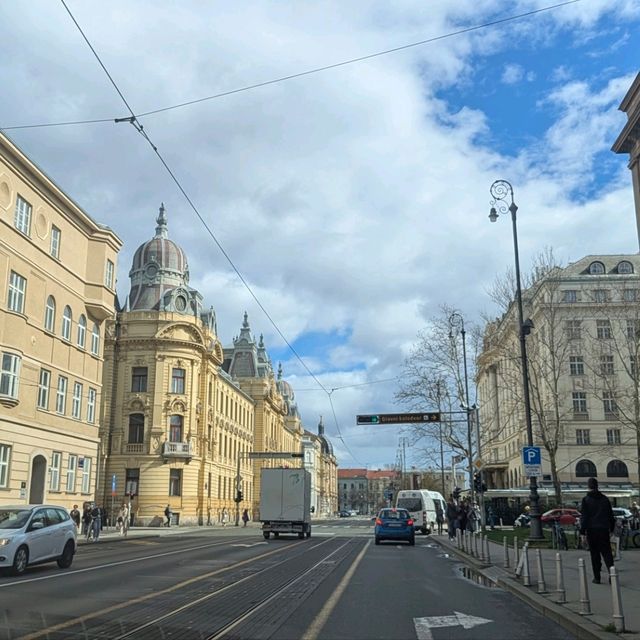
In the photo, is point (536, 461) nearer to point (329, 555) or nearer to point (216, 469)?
point (329, 555)

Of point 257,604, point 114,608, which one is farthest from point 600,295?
point 114,608

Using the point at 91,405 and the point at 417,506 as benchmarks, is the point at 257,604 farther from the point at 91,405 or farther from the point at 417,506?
the point at 417,506

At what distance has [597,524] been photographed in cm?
1316

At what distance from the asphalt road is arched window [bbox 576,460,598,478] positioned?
5274 centimetres

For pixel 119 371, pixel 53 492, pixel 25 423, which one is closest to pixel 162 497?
pixel 119 371

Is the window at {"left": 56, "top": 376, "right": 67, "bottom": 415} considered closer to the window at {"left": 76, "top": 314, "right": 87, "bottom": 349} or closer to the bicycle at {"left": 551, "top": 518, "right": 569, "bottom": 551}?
the window at {"left": 76, "top": 314, "right": 87, "bottom": 349}

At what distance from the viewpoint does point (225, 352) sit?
3959 inches

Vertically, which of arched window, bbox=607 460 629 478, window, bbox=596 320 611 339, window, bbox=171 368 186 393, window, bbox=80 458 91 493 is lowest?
window, bbox=80 458 91 493

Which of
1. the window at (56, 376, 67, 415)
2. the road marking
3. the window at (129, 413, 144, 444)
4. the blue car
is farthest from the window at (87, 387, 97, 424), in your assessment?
the road marking

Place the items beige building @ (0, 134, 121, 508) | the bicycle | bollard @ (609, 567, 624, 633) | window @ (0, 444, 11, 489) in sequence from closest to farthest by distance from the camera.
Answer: bollard @ (609, 567, 624, 633) < the bicycle < window @ (0, 444, 11, 489) < beige building @ (0, 134, 121, 508)

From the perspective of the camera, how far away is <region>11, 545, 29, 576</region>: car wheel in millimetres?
16109

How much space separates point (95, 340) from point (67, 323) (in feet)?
12.9

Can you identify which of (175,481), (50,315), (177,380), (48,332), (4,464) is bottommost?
(4,464)

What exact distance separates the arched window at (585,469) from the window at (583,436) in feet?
6.09
